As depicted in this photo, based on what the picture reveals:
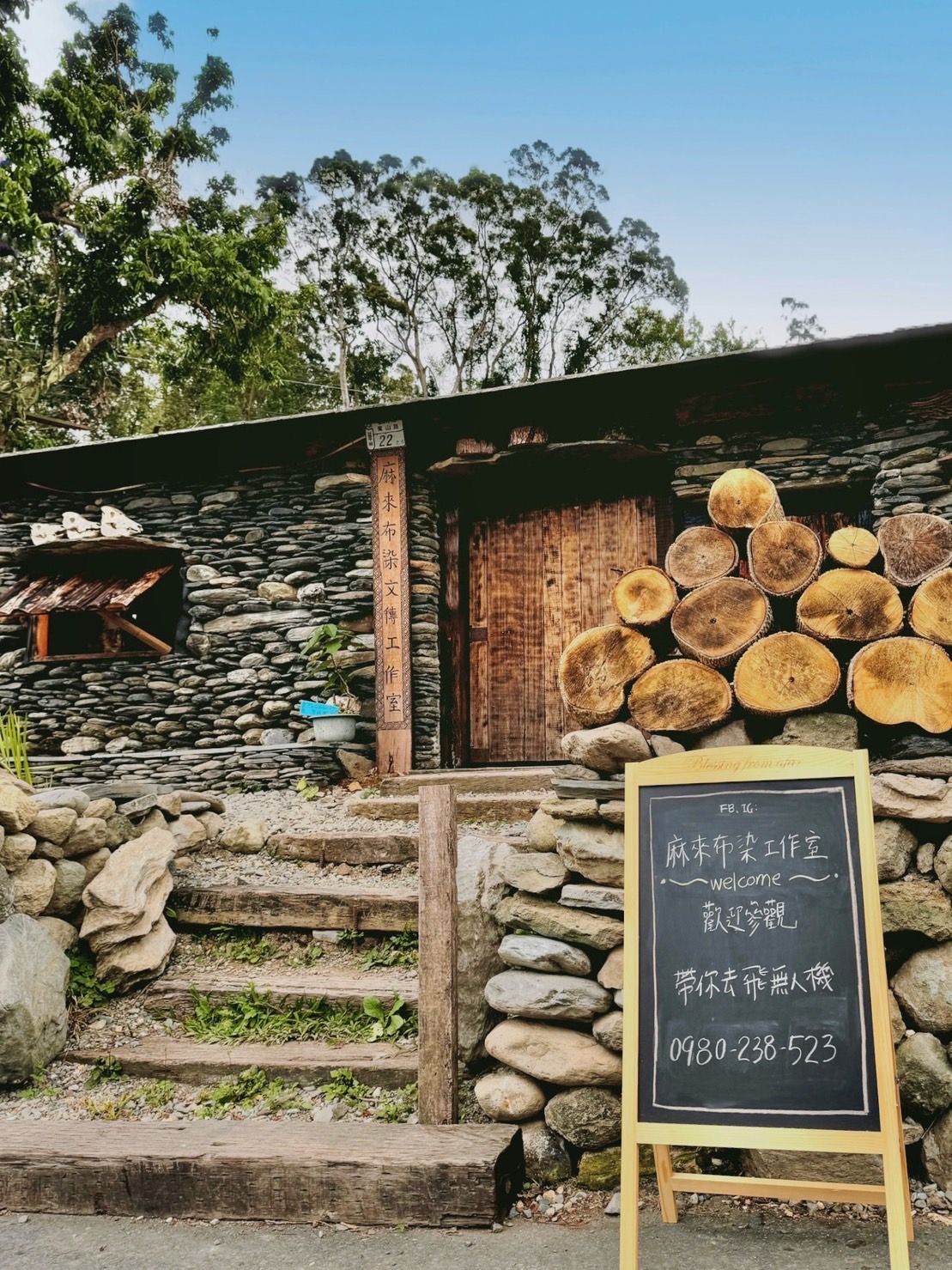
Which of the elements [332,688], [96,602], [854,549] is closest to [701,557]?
[854,549]

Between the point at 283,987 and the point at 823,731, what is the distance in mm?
2460

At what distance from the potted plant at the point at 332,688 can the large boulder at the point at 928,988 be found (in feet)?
16.0

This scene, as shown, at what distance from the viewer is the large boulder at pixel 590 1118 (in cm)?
269

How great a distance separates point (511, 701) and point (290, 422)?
2.93 meters

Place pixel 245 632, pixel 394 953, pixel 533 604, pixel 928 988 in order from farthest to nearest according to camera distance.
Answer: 1. pixel 245 632
2. pixel 533 604
3. pixel 394 953
4. pixel 928 988

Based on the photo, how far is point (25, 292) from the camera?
593 inches

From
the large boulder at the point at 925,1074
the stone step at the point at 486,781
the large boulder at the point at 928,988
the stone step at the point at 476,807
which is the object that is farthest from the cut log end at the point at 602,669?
the stone step at the point at 486,781

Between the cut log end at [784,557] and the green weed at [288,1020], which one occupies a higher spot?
the cut log end at [784,557]

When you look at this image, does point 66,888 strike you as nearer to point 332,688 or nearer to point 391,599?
point 332,688

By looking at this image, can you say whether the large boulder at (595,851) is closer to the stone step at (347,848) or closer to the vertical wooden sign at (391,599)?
the stone step at (347,848)

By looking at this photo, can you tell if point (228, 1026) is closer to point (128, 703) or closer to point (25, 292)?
point (128, 703)

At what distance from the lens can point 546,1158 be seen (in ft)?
8.95

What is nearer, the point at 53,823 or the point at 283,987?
the point at 283,987

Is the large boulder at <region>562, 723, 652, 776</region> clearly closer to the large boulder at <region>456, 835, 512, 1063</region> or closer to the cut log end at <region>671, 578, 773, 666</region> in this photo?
the cut log end at <region>671, 578, 773, 666</region>
